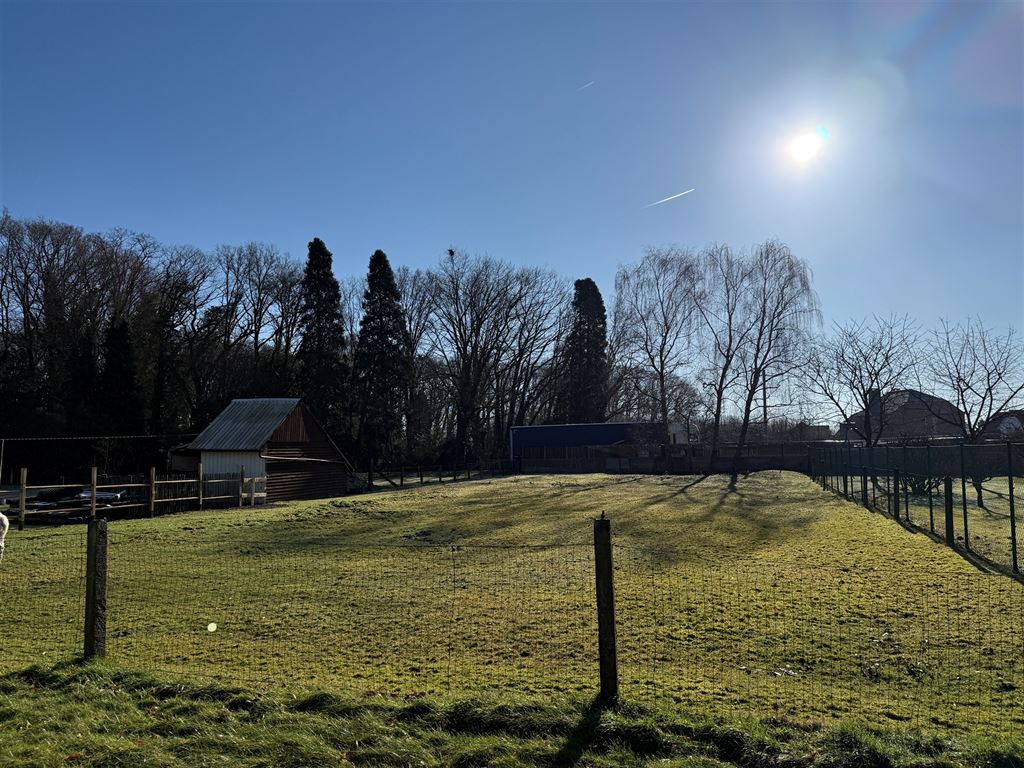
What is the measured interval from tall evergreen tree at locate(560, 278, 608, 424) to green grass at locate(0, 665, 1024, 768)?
208 feet

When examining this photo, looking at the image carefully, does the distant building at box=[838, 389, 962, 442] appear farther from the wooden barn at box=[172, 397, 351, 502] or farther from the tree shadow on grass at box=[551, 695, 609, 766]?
the tree shadow on grass at box=[551, 695, 609, 766]

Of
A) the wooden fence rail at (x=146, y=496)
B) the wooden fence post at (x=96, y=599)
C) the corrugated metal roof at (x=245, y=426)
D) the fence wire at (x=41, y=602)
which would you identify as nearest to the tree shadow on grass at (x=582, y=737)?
the wooden fence post at (x=96, y=599)

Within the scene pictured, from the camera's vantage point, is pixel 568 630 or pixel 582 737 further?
pixel 568 630

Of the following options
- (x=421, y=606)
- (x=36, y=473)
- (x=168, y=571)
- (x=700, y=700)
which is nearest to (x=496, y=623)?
(x=421, y=606)

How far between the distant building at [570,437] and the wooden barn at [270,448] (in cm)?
2324

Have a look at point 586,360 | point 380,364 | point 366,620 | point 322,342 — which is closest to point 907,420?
point 586,360

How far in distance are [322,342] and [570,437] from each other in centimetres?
2168

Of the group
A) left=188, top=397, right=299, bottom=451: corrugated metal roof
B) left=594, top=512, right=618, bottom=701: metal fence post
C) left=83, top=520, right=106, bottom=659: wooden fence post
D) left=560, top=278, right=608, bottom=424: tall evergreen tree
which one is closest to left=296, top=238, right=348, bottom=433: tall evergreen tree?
left=188, top=397, right=299, bottom=451: corrugated metal roof

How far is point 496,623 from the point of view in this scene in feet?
26.2

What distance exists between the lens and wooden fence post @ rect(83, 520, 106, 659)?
5.73 m

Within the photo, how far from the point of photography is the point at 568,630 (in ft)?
25.0

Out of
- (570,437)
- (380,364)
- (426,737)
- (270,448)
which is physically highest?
(380,364)

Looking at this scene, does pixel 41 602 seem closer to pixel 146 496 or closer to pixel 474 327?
pixel 146 496

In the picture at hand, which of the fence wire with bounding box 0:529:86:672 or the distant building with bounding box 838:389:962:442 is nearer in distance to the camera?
the fence wire with bounding box 0:529:86:672
